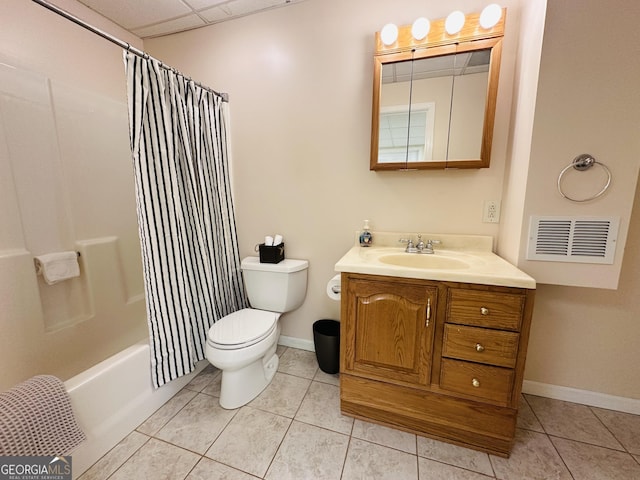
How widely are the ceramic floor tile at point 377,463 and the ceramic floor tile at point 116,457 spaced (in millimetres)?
974

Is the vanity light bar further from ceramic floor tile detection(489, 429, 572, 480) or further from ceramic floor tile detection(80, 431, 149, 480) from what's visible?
ceramic floor tile detection(80, 431, 149, 480)

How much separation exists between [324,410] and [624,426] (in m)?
1.52

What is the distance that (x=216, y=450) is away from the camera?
1.13 metres

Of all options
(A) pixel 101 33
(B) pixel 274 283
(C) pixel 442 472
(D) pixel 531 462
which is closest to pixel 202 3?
(A) pixel 101 33

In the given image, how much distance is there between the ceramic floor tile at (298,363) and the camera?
1.66 meters

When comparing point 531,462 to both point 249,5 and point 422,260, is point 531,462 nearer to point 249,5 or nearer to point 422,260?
point 422,260

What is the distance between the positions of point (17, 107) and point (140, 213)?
86 centimetres

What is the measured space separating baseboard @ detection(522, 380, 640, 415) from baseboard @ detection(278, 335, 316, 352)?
1.37 metres

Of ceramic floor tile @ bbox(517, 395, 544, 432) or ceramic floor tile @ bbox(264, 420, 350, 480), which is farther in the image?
ceramic floor tile @ bbox(517, 395, 544, 432)

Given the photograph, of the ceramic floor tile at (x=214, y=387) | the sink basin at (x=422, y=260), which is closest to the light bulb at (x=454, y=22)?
the sink basin at (x=422, y=260)

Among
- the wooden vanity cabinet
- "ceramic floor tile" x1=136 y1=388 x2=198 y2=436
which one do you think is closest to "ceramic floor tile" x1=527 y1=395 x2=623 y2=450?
the wooden vanity cabinet

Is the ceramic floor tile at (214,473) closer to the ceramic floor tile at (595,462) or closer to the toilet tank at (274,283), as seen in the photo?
the toilet tank at (274,283)

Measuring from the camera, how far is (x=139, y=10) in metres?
1.63

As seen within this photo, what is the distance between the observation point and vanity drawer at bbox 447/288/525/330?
0.97 meters
